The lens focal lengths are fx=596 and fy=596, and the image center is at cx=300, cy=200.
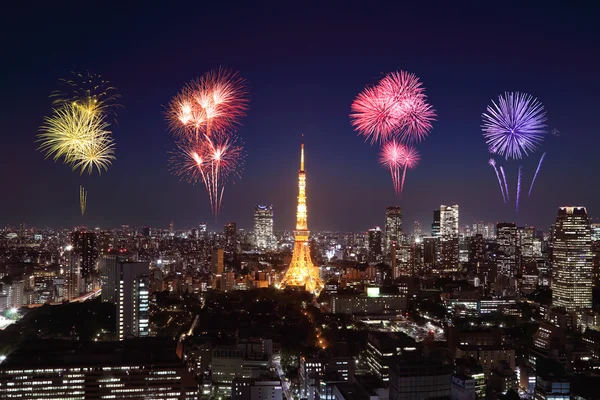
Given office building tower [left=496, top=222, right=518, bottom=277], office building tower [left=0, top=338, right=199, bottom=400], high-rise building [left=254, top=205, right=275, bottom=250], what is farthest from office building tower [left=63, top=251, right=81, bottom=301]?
office building tower [left=496, top=222, right=518, bottom=277]

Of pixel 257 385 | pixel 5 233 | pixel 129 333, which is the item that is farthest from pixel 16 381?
pixel 5 233

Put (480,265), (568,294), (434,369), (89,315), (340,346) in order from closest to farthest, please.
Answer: (434,369), (340,346), (89,315), (568,294), (480,265)

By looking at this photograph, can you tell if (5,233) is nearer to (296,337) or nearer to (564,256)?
(296,337)

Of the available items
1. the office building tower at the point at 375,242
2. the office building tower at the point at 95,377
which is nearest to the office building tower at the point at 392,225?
the office building tower at the point at 375,242

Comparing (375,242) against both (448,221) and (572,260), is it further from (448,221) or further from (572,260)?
(572,260)

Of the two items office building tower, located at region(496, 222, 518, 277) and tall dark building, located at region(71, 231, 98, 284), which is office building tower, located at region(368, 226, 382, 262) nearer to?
office building tower, located at region(496, 222, 518, 277)

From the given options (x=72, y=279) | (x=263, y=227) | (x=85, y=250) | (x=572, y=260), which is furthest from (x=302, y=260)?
(x=263, y=227)

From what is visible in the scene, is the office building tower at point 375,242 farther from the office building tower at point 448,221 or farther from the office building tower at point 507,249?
the office building tower at point 507,249
